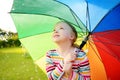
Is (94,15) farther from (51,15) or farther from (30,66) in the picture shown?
(30,66)

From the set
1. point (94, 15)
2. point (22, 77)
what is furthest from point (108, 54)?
point (22, 77)

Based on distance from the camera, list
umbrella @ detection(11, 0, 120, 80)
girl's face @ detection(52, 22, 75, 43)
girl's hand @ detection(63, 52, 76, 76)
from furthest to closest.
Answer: umbrella @ detection(11, 0, 120, 80), girl's face @ detection(52, 22, 75, 43), girl's hand @ detection(63, 52, 76, 76)

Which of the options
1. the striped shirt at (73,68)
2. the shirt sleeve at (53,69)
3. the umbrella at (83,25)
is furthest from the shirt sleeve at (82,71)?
the umbrella at (83,25)

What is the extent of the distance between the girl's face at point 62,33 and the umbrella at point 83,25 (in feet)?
0.84

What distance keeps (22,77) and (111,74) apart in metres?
4.98

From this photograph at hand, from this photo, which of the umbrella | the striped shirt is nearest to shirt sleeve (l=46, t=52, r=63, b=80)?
the striped shirt

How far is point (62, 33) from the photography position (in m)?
4.59

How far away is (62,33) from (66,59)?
309 millimetres

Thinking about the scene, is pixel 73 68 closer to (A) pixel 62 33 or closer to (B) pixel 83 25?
(A) pixel 62 33

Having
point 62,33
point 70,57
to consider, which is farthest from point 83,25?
point 70,57

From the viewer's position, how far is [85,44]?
5238 mm

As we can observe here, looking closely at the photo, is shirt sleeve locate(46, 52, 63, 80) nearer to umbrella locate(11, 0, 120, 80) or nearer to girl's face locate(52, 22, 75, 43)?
girl's face locate(52, 22, 75, 43)

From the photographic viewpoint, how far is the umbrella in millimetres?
4770

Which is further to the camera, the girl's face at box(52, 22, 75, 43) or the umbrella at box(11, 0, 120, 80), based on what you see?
the umbrella at box(11, 0, 120, 80)
